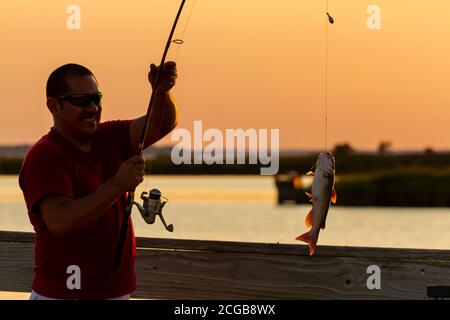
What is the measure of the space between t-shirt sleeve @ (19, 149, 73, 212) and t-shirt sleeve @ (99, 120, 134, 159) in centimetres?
38

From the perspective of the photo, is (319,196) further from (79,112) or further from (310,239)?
(79,112)

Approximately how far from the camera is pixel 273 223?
78.5 metres

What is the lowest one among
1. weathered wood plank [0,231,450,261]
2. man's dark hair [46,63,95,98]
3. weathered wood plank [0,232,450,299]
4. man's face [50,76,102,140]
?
weathered wood plank [0,232,450,299]

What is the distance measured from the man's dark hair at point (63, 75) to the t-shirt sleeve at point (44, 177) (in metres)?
0.26

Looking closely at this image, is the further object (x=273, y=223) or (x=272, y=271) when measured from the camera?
(x=273, y=223)

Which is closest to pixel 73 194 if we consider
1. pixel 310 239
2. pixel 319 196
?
pixel 310 239

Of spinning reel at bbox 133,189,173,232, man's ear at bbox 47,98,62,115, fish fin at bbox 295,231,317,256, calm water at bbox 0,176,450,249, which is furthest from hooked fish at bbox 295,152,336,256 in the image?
calm water at bbox 0,176,450,249

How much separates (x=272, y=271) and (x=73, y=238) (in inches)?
62.9

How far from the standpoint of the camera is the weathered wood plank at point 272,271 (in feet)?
19.7

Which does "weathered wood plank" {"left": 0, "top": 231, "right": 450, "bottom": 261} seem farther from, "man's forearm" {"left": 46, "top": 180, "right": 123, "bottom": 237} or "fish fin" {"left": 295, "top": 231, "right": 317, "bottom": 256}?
"man's forearm" {"left": 46, "top": 180, "right": 123, "bottom": 237}

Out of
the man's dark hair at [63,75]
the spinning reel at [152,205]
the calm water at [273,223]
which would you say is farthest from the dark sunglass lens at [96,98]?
the calm water at [273,223]

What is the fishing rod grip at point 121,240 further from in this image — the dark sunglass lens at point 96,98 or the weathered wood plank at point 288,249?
the weathered wood plank at point 288,249

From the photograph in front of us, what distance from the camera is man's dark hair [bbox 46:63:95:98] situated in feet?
16.1
